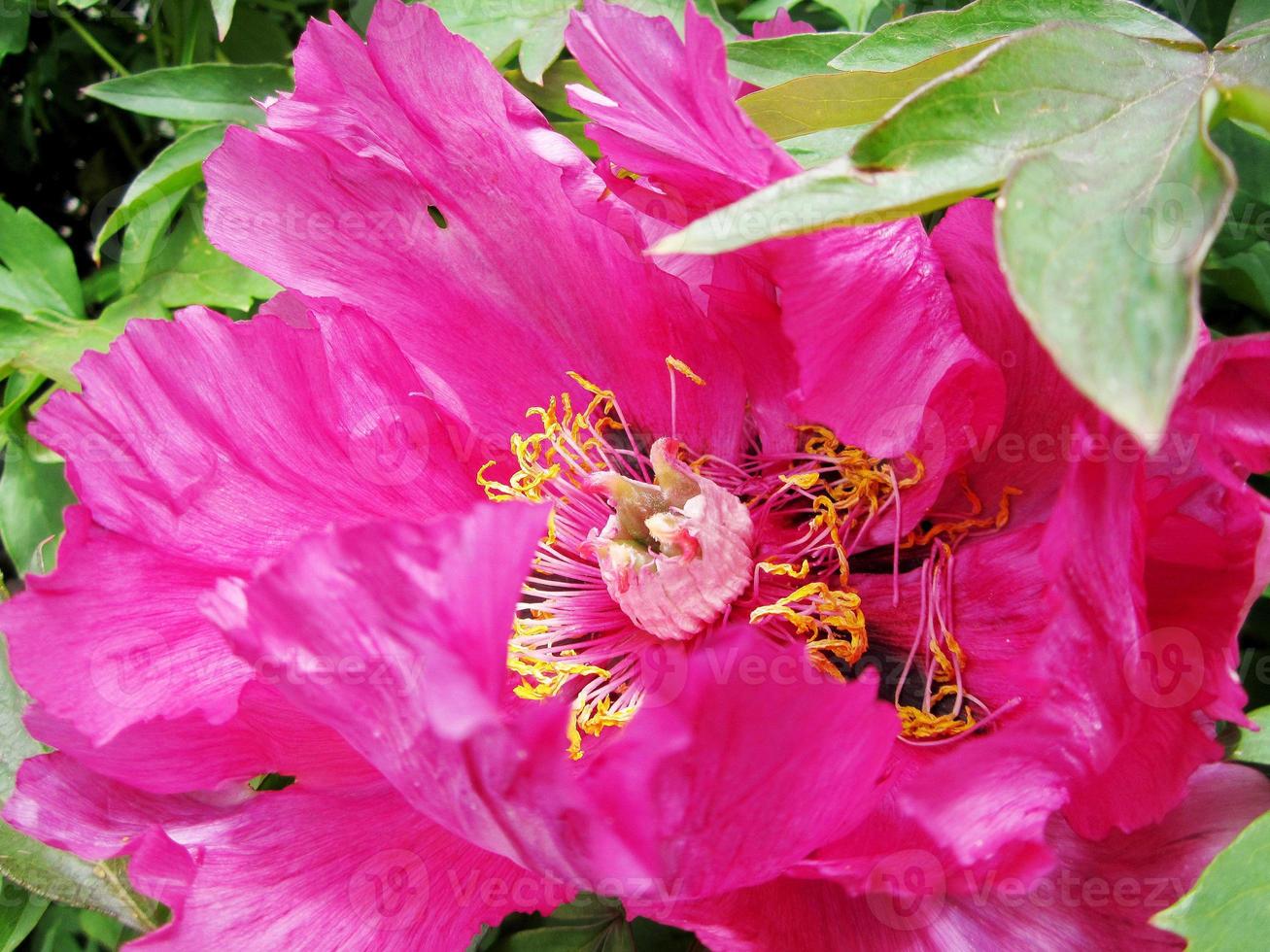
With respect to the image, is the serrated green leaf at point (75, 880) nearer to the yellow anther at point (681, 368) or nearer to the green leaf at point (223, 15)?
the yellow anther at point (681, 368)

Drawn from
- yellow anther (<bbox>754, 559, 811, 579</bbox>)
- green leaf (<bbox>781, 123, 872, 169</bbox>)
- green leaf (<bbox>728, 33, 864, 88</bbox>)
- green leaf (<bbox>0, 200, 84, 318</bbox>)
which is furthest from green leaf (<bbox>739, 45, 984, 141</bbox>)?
green leaf (<bbox>0, 200, 84, 318</bbox>)

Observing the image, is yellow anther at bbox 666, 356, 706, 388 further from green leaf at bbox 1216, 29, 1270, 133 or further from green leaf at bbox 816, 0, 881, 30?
green leaf at bbox 1216, 29, 1270, 133

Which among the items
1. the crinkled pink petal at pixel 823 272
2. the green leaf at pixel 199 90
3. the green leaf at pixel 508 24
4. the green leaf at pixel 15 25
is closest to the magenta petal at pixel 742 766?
the crinkled pink petal at pixel 823 272

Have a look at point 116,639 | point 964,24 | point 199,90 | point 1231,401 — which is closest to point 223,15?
point 199,90

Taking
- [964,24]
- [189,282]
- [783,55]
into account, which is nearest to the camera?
[964,24]

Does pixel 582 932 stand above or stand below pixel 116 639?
below

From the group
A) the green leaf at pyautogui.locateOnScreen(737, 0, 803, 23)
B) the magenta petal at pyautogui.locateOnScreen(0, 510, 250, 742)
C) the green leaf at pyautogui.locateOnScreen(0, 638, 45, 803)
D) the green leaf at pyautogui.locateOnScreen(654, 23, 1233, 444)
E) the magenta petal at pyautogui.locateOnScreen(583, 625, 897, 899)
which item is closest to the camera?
the green leaf at pyautogui.locateOnScreen(654, 23, 1233, 444)

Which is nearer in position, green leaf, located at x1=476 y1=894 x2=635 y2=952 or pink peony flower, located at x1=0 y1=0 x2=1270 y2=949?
pink peony flower, located at x1=0 y1=0 x2=1270 y2=949

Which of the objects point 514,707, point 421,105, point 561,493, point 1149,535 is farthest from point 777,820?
point 421,105

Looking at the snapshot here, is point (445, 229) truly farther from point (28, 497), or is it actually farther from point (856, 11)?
point (28, 497)
